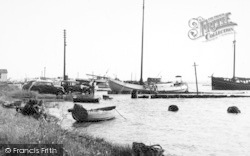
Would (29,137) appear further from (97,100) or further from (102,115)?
(97,100)

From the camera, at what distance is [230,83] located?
104 m

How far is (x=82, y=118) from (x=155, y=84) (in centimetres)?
5482

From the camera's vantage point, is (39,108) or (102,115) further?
(102,115)

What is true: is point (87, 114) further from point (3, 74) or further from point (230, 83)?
point (3, 74)

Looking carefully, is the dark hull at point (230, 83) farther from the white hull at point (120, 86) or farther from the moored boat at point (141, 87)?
the white hull at point (120, 86)

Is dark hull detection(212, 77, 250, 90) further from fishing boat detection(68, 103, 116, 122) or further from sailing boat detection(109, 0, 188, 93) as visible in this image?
fishing boat detection(68, 103, 116, 122)

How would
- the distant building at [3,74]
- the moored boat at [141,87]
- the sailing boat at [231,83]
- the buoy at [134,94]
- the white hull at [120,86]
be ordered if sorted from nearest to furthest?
the buoy at [134,94], the white hull at [120,86], the moored boat at [141,87], the sailing boat at [231,83], the distant building at [3,74]

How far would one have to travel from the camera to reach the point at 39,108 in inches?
902

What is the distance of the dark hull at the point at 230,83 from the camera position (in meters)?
104

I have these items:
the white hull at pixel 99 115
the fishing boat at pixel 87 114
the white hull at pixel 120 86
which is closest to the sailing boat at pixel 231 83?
the white hull at pixel 120 86

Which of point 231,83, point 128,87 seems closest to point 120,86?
point 128,87

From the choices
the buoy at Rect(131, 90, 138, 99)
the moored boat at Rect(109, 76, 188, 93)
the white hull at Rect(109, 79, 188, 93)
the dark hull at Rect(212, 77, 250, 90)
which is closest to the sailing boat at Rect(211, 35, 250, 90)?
the dark hull at Rect(212, 77, 250, 90)

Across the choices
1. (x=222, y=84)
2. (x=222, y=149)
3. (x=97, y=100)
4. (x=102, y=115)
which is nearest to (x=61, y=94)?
(x=97, y=100)

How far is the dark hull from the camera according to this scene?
104 meters
